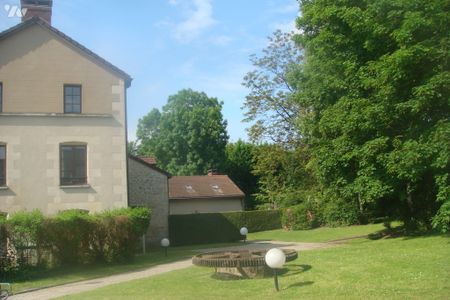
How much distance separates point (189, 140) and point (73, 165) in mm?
41310

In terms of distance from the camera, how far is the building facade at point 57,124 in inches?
938

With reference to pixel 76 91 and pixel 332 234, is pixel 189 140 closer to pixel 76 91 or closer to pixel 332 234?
pixel 332 234

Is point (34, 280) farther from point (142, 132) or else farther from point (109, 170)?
point (142, 132)

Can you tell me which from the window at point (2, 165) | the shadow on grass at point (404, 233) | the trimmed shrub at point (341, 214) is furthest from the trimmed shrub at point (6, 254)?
the trimmed shrub at point (341, 214)

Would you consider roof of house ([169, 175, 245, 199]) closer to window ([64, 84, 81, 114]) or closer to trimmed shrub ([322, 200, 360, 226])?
trimmed shrub ([322, 200, 360, 226])

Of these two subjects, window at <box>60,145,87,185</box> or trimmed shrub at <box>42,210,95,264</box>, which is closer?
trimmed shrub at <box>42,210,95,264</box>

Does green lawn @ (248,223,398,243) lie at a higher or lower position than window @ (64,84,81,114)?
lower

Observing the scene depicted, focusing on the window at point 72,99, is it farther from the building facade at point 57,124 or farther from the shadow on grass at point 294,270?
the shadow on grass at point 294,270

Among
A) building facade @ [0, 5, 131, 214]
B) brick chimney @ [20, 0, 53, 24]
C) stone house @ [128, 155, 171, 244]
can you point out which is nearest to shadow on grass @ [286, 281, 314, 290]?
building facade @ [0, 5, 131, 214]

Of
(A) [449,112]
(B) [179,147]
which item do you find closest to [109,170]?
(A) [449,112]

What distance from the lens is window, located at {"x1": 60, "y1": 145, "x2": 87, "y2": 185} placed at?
80.1 feet

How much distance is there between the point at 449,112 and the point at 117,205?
1463 centimetres

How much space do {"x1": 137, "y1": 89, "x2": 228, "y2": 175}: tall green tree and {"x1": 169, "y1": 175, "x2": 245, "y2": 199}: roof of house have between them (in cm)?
1152

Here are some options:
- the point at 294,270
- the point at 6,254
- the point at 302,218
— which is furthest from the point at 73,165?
the point at 302,218
